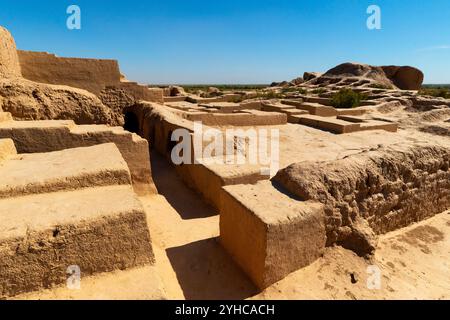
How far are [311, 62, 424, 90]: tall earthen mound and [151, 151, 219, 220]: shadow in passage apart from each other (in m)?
25.8

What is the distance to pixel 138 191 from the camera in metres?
5.04

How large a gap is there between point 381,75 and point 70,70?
30382mm

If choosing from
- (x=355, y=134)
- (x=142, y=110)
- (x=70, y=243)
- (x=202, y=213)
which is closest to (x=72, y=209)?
(x=70, y=243)

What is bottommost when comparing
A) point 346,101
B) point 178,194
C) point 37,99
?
point 178,194

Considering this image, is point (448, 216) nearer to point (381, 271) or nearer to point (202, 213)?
point (381, 271)

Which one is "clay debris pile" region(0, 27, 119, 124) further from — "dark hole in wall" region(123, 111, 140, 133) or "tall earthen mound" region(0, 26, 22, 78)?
"dark hole in wall" region(123, 111, 140, 133)

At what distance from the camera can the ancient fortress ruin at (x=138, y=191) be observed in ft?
6.61

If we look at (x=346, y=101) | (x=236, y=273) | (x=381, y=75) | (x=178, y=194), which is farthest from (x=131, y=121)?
(x=381, y=75)

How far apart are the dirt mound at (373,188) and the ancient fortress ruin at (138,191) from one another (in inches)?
0.7

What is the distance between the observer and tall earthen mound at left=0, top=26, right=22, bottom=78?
556 centimetres

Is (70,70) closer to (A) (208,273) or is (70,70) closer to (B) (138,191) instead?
(B) (138,191)

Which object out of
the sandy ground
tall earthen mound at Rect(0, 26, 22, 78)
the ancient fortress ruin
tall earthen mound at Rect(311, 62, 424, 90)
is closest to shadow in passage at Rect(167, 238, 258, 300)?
the sandy ground

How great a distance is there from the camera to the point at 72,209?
2225 mm
